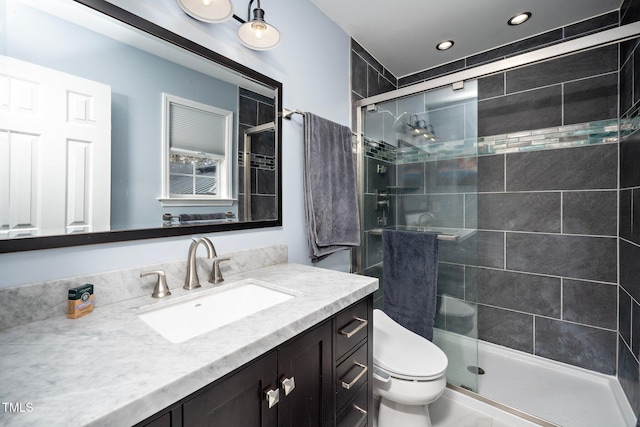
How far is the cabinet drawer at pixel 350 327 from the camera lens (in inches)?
37.8

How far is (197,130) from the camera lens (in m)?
1.14

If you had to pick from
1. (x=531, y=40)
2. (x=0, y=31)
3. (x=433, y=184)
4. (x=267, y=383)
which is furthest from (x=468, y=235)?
(x=0, y=31)

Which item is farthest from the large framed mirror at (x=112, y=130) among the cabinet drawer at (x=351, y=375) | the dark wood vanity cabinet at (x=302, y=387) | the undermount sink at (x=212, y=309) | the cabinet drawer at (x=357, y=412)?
the cabinet drawer at (x=357, y=412)

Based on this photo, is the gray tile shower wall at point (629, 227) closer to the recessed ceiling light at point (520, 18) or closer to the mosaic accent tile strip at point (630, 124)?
the mosaic accent tile strip at point (630, 124)

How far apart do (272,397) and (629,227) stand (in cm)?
209

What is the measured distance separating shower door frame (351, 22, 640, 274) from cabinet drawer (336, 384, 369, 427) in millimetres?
1001

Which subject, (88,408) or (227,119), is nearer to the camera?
(88,408)

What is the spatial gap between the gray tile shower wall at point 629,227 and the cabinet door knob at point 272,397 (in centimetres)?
Answer: 183

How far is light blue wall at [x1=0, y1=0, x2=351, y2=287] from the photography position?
0.82 m

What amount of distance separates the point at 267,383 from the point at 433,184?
149cm

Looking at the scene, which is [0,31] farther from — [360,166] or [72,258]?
[360,166]

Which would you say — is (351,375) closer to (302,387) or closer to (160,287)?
(302,387)

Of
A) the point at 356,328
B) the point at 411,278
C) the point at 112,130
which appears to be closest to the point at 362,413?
the point at 356,328

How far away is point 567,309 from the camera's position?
1929 millimetres
